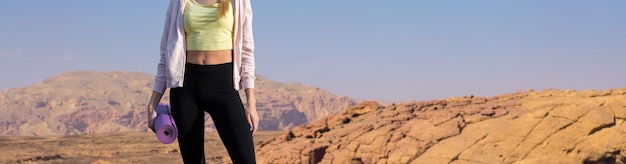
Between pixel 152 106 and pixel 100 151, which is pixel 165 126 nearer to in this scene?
pixel 152 106

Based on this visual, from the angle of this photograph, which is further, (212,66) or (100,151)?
(100,151)

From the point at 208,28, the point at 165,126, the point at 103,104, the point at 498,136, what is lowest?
the point at 103,104

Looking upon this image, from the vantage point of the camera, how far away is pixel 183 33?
4359mm

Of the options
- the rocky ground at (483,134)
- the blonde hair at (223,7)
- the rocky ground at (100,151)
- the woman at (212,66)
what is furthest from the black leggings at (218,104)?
the rocky ground at (100,151)

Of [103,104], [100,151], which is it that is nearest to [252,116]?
[100,151]

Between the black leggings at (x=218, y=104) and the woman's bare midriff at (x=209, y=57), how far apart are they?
3 centimetres

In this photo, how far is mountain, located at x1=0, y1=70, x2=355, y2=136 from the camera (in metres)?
103

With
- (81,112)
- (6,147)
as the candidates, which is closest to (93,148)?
(6,147)

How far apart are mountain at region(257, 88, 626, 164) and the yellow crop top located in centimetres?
996

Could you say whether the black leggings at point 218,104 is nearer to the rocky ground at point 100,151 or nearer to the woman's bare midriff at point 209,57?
the woman's bare midriff at point 209,57

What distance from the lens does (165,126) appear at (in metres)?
4.34

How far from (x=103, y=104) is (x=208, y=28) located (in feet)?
411

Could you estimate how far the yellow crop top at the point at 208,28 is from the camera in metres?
4.31

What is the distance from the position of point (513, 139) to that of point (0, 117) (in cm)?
11318
